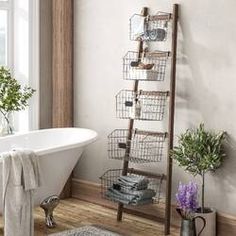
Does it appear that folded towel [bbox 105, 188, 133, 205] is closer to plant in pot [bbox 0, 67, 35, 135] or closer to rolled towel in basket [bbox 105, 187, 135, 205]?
rolled towel in basket [bbox 105, 187, 135, 205]

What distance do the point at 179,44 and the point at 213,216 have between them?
1.49 meters

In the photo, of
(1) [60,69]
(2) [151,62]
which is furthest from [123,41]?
(1) [60,69]

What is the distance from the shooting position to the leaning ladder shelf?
13.6 feet

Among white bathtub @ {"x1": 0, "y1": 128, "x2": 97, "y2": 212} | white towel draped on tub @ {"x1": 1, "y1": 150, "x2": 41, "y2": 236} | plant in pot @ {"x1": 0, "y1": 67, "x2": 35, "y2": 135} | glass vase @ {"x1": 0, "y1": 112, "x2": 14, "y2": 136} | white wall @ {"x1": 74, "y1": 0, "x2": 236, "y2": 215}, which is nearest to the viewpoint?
white towel draped on tub @ {"x1": 1, "y1": 150, "x2": 41, "y2": 236}

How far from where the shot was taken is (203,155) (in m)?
3.84

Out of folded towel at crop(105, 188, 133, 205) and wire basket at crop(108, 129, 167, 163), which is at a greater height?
wire basket at crop(108, 129, 167, 163)

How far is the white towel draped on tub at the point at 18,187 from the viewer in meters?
3.65

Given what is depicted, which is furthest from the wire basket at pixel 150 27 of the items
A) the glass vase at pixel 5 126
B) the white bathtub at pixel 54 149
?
the glass vase at pixel 5 126

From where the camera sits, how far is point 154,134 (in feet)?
14.1

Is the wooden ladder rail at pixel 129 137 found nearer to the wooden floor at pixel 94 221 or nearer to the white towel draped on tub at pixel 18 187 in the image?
the wooden floor at pixel 94 221

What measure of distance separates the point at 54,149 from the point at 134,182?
764mm

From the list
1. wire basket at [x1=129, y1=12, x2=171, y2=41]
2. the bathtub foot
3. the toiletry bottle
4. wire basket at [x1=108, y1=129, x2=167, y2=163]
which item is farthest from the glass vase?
wire basket at [x1=129, y1=12, x2=171, y2=41]

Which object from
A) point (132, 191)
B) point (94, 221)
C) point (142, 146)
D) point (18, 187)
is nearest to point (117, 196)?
point (132, 191)

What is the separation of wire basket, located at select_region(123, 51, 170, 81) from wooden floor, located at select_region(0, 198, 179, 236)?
4.26ft
